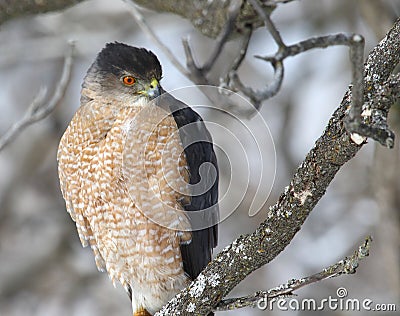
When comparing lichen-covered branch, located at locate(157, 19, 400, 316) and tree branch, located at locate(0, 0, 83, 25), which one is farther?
tree branch, located at locate(0, 0, 83, 25)

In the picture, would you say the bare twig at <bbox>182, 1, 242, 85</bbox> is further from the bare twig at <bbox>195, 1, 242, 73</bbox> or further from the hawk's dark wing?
the hawk's dark wing

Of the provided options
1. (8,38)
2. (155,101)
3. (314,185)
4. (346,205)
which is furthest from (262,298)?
(8,38)

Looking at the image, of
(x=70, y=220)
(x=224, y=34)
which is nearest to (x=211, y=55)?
(x=224, y=34)

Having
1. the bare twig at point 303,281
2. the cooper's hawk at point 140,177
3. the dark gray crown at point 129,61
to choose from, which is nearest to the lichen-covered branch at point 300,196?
the bare twig at point 303,281

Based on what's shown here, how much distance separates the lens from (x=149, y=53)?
17.4ft

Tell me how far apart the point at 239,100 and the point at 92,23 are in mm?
6651

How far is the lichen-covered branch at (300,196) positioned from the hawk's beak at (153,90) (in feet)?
5.25

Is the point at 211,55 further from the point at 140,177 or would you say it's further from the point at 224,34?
the point at 140,177

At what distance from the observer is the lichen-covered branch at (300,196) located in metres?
3.20

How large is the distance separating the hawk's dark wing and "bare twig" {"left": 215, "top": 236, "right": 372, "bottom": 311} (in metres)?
1.07

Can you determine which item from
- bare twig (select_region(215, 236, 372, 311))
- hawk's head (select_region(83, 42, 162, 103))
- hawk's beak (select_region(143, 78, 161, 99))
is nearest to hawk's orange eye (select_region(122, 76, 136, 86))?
hawk's head (select_region(83, 42, 162, 103))

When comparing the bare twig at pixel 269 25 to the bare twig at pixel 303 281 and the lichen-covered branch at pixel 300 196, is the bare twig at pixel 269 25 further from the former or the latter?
the bare twig at pixel 303 281

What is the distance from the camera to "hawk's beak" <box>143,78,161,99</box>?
17.0 feet

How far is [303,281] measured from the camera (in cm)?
364
